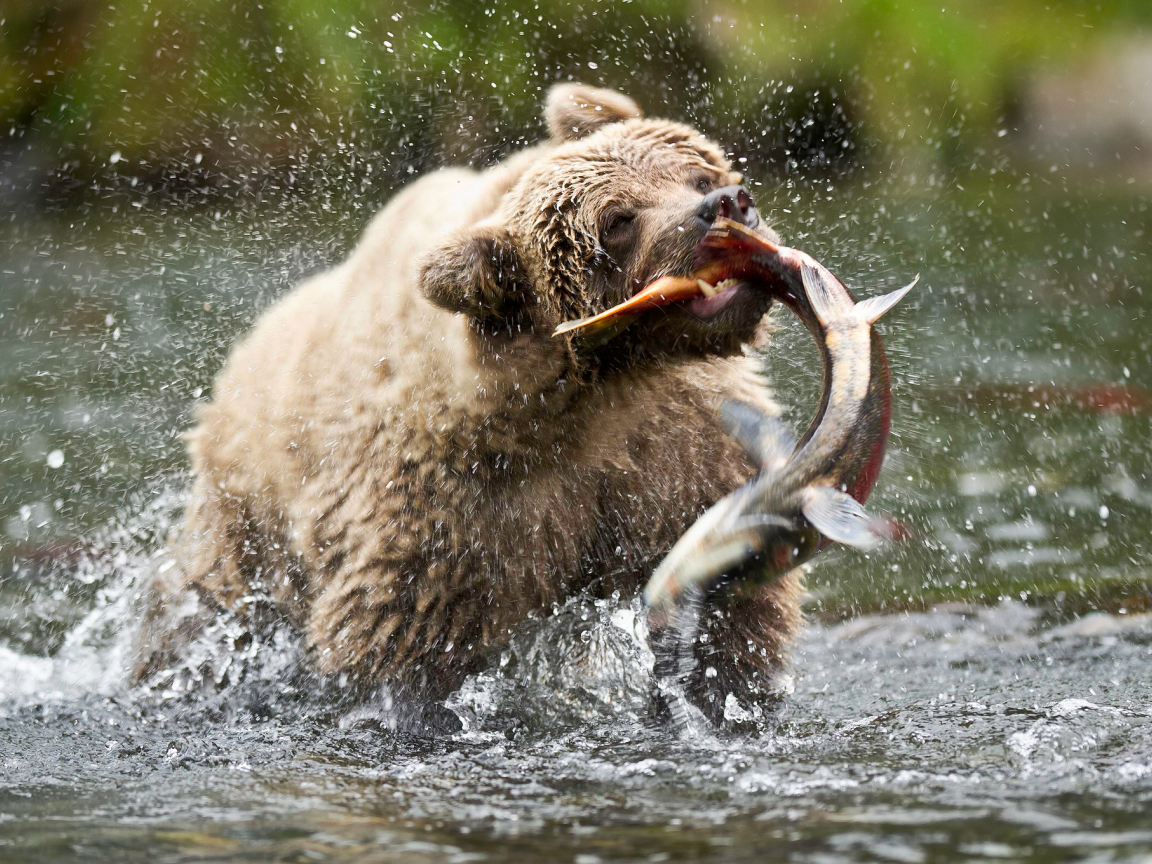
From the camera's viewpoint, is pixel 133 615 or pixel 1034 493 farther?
pixel 1034 493

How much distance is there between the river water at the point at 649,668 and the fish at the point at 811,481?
54 cm

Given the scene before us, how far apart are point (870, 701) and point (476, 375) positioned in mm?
1649

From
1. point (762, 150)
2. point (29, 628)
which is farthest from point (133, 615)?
point (762, 150)

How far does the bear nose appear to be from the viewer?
12.1ft

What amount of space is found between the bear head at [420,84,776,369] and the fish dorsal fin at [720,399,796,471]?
49 centimetres

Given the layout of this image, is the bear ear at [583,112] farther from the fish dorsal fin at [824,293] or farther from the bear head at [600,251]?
the fish dorsal fin at [824,293]

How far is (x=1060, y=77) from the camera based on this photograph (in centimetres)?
1522

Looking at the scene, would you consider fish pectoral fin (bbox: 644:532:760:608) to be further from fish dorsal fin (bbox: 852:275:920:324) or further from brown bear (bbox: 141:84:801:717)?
brown bear (bbox: 141:84:801:717)

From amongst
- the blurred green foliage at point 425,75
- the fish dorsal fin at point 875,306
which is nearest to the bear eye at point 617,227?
the fish dorsal fin at point 875,306

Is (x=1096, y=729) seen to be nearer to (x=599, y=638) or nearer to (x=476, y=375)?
(x=599, y=638)

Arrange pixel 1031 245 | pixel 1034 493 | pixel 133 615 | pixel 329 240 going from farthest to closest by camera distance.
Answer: pixel 1031 245 → pixel 329 240 → pixel 1034 493 → pixel 133 615

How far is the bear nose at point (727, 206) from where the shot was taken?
368 cm

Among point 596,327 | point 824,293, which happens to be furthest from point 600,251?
point 824,293

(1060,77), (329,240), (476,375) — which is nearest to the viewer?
(476,375)
